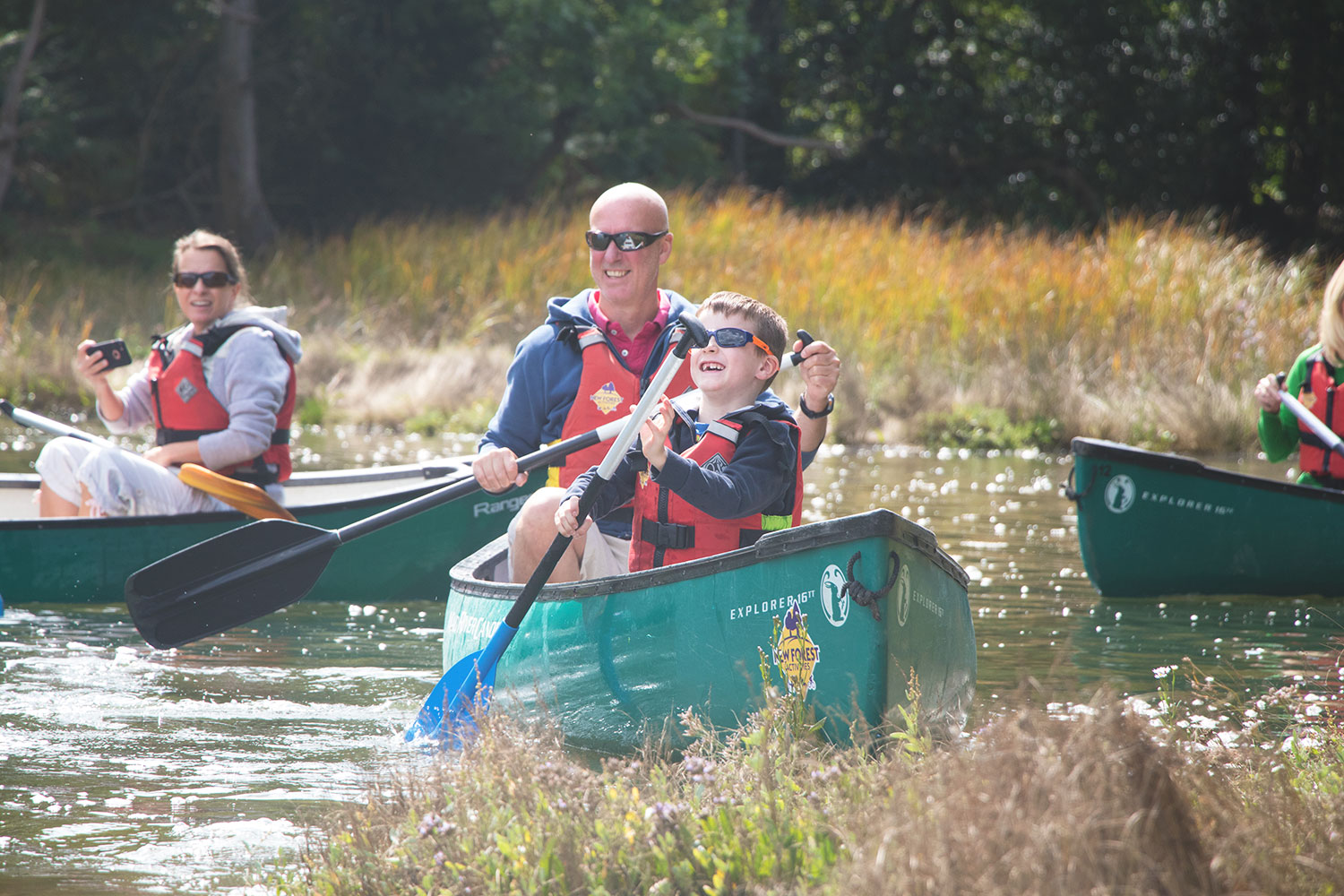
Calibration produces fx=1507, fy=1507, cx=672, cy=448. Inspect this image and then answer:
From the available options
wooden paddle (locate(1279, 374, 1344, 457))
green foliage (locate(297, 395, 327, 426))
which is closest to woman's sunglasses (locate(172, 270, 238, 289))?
wooden paddle (locate(1279, 374, 1344, 457))

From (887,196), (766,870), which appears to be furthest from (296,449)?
A: (887,196)

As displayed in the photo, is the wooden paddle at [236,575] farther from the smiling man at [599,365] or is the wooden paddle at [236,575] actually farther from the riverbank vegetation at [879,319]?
the riverbank vegetation at [879,319]

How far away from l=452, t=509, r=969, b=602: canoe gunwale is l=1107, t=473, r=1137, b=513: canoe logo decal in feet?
8.92

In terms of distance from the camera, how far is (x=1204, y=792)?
230 cm

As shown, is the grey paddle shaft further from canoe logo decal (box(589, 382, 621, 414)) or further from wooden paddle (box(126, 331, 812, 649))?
canoe logo decal (box(589, 382, 621, 414))

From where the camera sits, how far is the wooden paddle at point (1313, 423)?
6.03 m

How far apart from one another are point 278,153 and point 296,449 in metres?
11.3

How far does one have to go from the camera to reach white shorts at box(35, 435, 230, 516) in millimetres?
5801

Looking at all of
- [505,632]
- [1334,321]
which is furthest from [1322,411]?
[505,632]

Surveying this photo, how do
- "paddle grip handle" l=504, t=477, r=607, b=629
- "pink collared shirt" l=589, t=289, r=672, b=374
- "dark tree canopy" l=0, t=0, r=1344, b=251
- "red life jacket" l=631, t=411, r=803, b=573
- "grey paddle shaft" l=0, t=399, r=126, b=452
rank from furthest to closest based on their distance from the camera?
"dark tree canopy" l=0, t=0, r=1344, b=251
"grey paddle shaft" l=0, t=399, r=126, b=452
"pink collared shirt" l=589, t=289, r=672, b=374
"red life jacket" l=631, t=411, r=803, b=573
"paddle grip handle" l=504, t=477, r=607, b=629

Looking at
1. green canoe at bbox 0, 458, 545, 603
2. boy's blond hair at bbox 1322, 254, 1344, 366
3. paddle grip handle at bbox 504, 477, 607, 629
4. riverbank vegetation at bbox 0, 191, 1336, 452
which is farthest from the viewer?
riverbank vegetation at bbox 0, 191, 1336, 452

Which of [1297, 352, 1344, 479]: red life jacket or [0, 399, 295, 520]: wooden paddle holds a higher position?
[1297, 352, 1344, 479]: red life jacket

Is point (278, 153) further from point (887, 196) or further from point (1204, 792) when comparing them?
point (1204, 792)

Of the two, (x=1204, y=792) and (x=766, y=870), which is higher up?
(x=1204, y=792)
